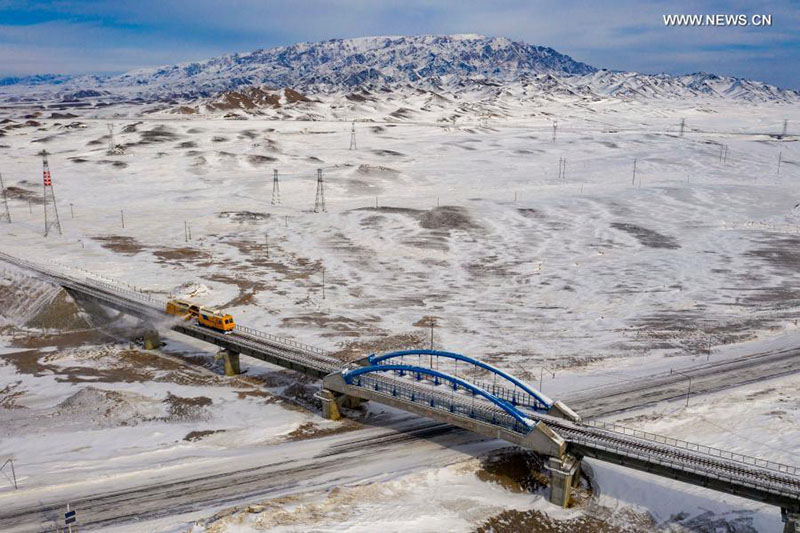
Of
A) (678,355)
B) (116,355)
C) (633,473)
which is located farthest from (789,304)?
(116,355)

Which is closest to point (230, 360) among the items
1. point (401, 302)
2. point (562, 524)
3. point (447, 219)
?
point (401, 302)

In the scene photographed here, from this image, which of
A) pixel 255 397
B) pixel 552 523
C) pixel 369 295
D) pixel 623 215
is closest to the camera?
pixel 552 523

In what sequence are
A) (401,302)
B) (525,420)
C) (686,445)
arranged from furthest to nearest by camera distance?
(401,302) < (686,445) < (525,420)

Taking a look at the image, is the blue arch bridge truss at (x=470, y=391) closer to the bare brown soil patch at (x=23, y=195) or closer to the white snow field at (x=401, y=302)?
the white snow field at (x=401, y=302)

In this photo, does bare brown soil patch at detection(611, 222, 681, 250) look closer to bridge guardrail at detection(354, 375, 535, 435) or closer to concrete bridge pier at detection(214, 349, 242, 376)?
bridge guardrail at detection(354, 375, 535, 435)

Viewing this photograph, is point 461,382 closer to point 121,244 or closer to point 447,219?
point 447,219

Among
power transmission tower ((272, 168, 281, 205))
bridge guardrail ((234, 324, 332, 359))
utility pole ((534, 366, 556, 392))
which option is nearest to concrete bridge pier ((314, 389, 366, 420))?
bridge guardrail ((234, 324, 332, 359))

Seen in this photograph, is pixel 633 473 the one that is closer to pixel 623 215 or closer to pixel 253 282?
pixel 253 282
